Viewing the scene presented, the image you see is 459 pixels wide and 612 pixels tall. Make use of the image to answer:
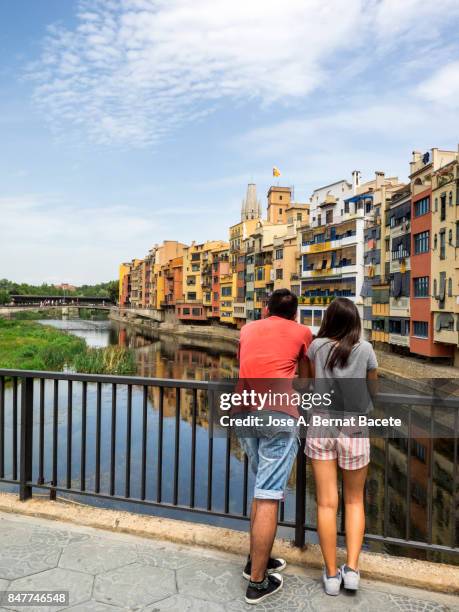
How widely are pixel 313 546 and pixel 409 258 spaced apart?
31.1 meters

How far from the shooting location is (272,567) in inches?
135

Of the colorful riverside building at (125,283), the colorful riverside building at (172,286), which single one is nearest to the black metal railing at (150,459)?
the colorful riverside building at (172,286)

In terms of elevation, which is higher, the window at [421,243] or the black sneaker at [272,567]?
the window at [421,243]

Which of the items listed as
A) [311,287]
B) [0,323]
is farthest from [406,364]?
[0,323]

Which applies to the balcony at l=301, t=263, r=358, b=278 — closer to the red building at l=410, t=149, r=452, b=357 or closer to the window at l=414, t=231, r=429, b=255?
the window at l=414, t=231, r=429, b=255

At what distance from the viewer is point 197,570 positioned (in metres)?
3.44

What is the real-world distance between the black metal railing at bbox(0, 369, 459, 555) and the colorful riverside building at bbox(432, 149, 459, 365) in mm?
10264

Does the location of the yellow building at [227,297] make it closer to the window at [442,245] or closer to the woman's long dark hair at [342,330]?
the window at [442,245]

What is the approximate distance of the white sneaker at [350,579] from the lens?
10.4 feet

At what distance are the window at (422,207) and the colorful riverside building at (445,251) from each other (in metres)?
0.84

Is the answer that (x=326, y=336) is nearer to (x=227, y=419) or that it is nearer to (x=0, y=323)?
(x=227, y=419)

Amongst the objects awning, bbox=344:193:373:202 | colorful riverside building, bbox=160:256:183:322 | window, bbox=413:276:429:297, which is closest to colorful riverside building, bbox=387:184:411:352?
window, bbox=413:276:429:297

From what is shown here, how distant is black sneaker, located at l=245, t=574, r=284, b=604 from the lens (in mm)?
3072

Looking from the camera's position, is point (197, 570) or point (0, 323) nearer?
point (197, 570)
